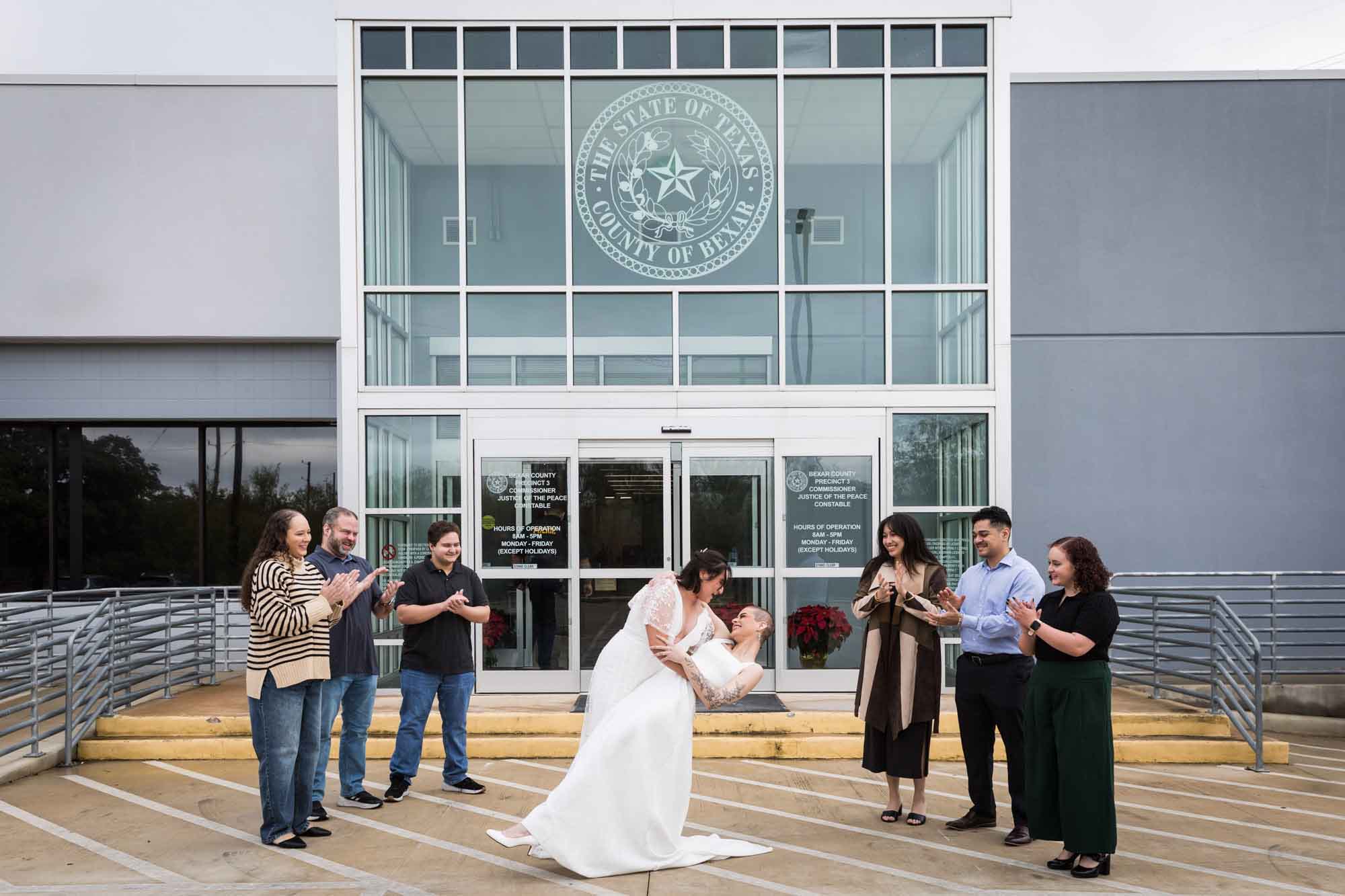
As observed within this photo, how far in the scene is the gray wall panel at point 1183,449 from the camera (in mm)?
11312

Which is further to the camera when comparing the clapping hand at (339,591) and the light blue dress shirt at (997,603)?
the light blue dress shirt at (997,603)

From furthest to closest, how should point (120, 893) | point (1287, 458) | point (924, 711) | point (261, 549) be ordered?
point (1287, 458) → point (924, 711) → point (261, 549) → point (120, 893)

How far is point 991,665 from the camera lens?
664 centimetres

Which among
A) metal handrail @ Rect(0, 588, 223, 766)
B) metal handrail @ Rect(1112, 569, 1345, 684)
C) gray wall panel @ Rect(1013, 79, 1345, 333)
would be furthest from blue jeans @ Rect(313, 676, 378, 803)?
metal handrail @ Rect(1112, 569, 1345, 684)

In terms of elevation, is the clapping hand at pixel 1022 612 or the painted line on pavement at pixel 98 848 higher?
the clapping hand at pixel 1022 612

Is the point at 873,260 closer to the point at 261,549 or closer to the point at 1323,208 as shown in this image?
the point at 1323,208

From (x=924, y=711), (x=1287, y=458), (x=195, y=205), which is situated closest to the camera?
(x=924, y=711)

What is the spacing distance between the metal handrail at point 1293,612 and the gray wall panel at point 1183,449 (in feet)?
0.54

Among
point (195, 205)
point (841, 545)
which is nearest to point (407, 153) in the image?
point (195, 205)

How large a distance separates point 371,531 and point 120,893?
5331mm

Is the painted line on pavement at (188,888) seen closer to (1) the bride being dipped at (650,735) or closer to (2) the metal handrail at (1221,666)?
(1) the bride being dipped at (650,735)

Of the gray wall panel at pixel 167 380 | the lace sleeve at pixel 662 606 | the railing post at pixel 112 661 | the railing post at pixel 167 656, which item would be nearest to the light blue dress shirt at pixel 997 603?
the lace sleeve at pixel 662 606

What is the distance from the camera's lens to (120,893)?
18.2 ft

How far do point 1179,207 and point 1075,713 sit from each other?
7596mm
